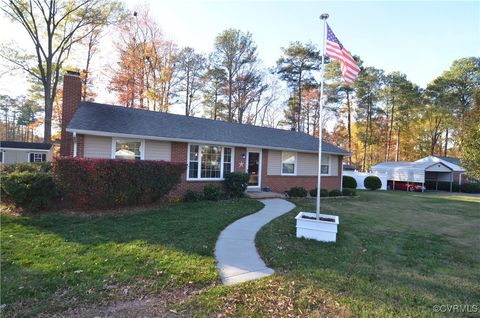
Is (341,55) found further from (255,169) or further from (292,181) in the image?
(292,181)

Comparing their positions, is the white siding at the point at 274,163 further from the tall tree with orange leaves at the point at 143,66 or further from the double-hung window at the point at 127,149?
the tall tree with orange leaves at the point at 143,66

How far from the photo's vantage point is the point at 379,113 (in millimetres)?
38531

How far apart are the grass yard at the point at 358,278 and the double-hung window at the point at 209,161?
5.98 meters

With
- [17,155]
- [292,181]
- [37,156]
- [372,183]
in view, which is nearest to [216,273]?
[292,181]

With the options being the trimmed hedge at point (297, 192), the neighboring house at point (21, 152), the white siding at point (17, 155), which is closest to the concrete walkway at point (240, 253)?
the trimmed hedge at point (297, 192)

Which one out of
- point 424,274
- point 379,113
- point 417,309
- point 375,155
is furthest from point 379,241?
point 375,155

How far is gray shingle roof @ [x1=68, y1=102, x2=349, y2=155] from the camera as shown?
1133 cm

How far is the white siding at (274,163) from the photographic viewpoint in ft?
50.6

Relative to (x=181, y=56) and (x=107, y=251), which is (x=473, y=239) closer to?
(x=107, y=251)

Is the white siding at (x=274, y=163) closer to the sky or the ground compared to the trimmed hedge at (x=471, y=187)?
closer to the sky

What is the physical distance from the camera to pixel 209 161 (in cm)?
1348

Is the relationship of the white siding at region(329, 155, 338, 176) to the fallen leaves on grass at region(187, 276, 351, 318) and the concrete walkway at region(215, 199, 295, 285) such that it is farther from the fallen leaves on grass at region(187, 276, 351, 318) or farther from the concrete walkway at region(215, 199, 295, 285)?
the fallen leaves on grass at region(187, 276, 351, 318)

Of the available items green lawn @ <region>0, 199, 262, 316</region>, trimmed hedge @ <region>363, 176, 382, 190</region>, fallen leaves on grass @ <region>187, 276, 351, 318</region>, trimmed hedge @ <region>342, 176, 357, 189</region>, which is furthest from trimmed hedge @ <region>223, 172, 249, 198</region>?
trimmed hedge @ <region>363, 176, 382, 190</region>

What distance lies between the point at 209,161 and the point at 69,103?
21.5 feet
